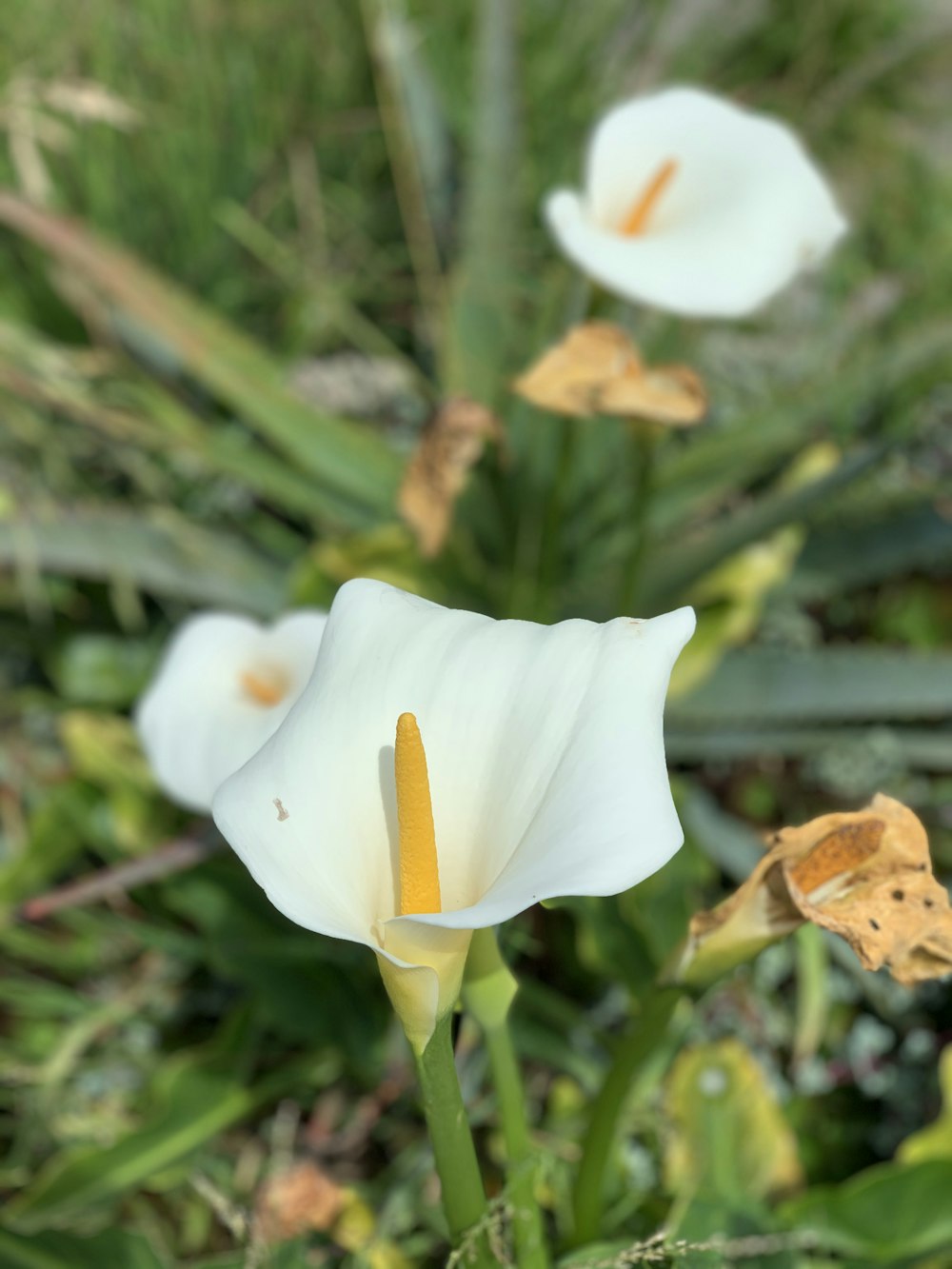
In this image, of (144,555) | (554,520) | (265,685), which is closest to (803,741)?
(554,520)

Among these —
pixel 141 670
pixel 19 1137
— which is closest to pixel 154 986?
pixel 19 1137

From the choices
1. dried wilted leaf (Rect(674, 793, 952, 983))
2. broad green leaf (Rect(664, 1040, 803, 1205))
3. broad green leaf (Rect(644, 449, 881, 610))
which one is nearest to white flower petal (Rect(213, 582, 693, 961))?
dried wilted leaf (Rect(674, 793, 952, 983))

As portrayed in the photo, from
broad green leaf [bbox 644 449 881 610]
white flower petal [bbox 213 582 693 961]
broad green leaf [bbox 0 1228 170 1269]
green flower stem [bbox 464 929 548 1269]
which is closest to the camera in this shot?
white flower petal [bbox 213 582 693 961]

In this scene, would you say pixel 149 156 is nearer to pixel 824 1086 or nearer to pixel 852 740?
pixel 852 740

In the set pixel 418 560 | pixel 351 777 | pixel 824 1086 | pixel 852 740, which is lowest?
pixel 824 1086

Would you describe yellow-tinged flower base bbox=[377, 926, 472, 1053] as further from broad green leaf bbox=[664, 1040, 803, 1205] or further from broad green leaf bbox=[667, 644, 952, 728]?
broad green leaf bbox=[667, 644, 952, 728]

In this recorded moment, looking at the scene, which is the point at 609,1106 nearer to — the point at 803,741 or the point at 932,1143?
the point at 932,1143
